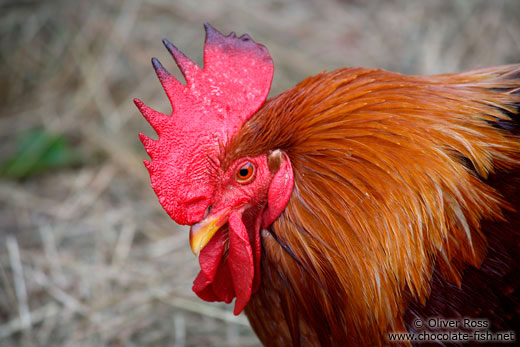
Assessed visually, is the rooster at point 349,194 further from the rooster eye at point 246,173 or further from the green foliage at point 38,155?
the green foliage at point 38,155

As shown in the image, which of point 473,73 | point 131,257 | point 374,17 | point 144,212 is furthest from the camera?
point 374,17

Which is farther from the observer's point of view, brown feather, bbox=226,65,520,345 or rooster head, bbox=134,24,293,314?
rooster head, bbox=134,24,293,314

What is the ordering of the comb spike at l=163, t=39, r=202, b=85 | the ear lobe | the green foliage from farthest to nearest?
the green foliage → the comb spike at l=163, t=39, r=202, b=85 → the ear lobe

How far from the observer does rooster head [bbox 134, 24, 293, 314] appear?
1.75 m

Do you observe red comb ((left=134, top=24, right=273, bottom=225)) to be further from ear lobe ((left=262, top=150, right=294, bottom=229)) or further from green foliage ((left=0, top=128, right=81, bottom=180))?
green foliage ((left=0, top=128, right=81, bottom=180))

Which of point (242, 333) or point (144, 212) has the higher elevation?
point (144, 212)

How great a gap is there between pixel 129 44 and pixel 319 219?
413 centimetres

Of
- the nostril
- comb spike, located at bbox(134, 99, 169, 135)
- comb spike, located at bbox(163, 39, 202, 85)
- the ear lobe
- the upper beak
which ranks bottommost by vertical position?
the upper beak

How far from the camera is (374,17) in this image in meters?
5.52

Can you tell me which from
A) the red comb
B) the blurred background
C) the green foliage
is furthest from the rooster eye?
the green foliage

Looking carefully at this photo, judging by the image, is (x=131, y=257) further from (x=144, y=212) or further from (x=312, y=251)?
(x=312, y=251)

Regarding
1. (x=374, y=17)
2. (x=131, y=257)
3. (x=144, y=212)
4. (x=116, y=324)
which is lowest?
(x=116, y=324)

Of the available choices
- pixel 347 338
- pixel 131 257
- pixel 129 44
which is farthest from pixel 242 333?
pixel 129 44

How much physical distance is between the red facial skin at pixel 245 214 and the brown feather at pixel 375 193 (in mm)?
41
